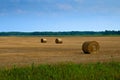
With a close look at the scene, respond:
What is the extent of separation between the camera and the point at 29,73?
54.7 ft

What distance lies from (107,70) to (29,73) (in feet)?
12.4

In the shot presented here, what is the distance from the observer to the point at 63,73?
16688 mm

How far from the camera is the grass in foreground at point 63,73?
16031mm

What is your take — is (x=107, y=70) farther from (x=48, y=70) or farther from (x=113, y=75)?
(x=48, y=70)

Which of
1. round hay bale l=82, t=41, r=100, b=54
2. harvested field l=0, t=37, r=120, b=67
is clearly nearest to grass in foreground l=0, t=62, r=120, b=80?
harvested field l=0, t=37, r=120, b=67

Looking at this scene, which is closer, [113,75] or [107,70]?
[113,75]

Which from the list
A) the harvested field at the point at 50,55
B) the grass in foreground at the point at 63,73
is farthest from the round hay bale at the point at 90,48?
the grass in foreground at the point at 63,73

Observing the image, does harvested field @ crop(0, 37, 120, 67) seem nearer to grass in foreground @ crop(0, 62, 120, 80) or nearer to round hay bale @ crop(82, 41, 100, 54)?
round hay bale @ crop(82, 41, 100, 54)

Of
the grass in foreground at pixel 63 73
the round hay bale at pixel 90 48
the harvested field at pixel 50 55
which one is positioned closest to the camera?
the grass in foreground at pixel 63 73

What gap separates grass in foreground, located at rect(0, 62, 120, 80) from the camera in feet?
52.6

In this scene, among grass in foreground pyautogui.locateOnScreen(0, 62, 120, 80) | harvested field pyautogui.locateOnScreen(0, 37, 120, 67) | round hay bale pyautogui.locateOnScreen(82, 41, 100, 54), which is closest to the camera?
grass in foreground pyautogui.locateOnScreen(0, 62, 120, 80)

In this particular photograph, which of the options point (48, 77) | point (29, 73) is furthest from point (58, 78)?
point (29, 73)

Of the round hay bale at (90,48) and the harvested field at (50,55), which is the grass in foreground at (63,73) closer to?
the harvested field at (50,55)

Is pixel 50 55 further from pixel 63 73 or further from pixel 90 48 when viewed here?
pixel 63 73
